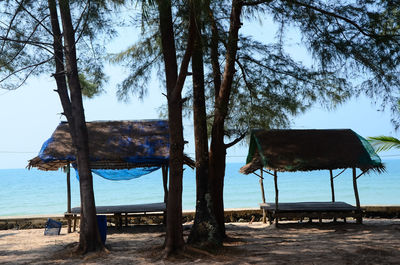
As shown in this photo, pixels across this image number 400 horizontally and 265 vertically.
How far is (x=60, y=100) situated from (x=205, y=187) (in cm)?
306

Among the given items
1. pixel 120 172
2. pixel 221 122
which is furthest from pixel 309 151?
pixel 120 172

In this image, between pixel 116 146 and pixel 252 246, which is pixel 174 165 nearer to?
pixel 252 246

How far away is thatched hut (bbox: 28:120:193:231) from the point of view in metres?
9.82

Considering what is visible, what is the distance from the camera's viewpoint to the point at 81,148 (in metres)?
7.55

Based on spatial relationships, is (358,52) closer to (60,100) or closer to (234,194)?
(60,100)

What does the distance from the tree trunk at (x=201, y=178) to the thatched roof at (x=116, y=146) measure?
7.36 feet

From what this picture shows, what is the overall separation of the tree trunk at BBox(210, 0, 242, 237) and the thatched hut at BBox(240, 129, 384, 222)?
5.60ft

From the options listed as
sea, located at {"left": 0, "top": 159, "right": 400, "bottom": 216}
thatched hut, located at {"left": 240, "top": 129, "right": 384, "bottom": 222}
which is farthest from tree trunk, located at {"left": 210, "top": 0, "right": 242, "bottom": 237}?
sea, located at {"left": 0, "top": 159, "right": 400, "bottom": 216}

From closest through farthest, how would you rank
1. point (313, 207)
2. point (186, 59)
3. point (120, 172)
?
point (186, 59)
point (313, 207)
point (120, 172)

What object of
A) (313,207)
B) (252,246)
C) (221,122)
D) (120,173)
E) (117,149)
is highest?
(221,122)

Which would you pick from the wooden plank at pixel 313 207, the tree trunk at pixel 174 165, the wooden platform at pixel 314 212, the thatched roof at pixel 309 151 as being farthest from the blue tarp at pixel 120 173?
the tree trunk at pixel 174 165

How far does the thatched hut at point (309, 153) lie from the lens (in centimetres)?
947

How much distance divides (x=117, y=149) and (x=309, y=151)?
4340mm

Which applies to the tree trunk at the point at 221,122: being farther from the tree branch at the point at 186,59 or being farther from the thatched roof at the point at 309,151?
the thatched roof at the point at 309,151
